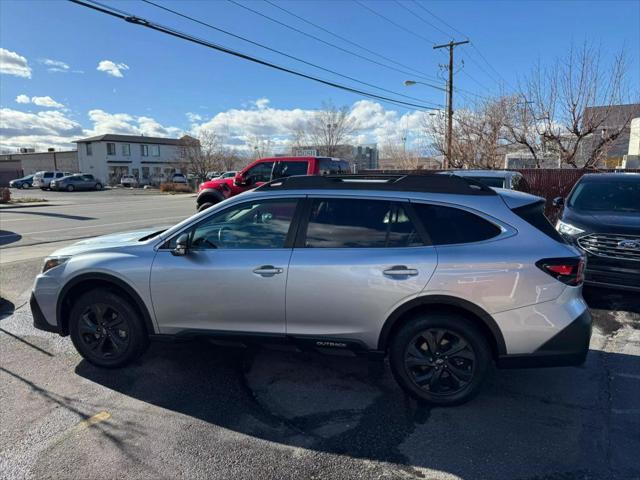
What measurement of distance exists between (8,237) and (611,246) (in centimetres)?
1458

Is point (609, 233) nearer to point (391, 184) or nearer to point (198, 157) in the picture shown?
point (391, 184)

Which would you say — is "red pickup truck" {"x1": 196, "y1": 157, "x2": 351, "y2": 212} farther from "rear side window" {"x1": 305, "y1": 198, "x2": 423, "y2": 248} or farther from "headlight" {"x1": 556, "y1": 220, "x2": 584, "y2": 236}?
"rear side window" {"x1": 305, "y1": 198, "x2": 423, "y2": 248}

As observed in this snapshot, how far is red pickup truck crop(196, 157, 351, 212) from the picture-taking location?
10672 mm

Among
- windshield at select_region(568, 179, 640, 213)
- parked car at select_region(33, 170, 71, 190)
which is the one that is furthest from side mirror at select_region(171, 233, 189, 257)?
parked car at select_region(33, 170, 71, 190)

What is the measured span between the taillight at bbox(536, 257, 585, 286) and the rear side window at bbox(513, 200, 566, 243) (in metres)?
0.20

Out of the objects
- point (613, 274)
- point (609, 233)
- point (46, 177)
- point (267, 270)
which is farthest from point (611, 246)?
point (46, 177)

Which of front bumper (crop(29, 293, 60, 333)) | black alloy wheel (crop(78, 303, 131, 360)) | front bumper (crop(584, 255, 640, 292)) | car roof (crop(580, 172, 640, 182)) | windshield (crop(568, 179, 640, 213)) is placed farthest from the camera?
car roof (crop(580, 172, 640, 182))

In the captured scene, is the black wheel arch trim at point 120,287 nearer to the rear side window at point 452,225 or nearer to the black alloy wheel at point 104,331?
the black alloy wheel at point 104,331

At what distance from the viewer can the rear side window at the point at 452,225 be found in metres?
3.10

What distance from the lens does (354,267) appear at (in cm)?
315

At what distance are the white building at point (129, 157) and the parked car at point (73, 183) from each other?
46.7 ft

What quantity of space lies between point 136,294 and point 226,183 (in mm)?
8728

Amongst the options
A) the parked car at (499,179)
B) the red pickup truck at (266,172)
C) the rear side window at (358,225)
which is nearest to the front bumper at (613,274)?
the parked car at (499,179)

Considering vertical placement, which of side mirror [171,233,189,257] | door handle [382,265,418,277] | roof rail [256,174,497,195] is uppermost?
roof rail [256,174,497,195]
